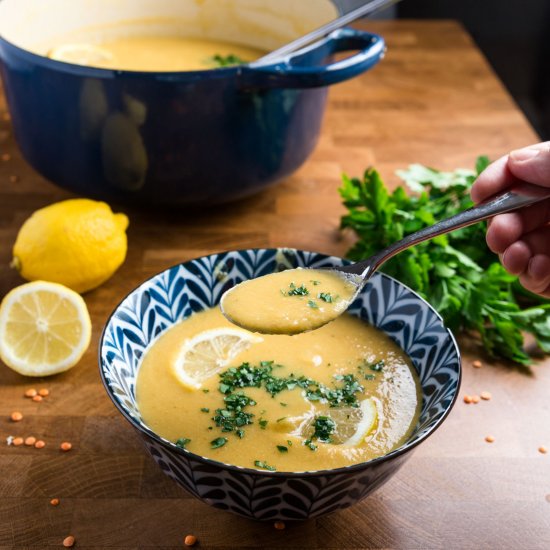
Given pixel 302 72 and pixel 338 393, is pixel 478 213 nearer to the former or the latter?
pixel 338 393

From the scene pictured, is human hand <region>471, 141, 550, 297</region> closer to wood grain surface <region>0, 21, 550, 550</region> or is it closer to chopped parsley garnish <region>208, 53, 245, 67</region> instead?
wood grain surface <region>0, 21, 550, 550</region>

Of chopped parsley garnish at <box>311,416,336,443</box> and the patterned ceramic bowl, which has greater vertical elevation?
the patterned ceramic bowl

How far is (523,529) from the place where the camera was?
1203mm

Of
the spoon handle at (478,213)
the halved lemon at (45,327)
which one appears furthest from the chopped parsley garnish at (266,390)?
the halved lemon at (45,327)

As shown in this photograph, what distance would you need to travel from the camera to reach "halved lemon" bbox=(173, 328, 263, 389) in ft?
4.27

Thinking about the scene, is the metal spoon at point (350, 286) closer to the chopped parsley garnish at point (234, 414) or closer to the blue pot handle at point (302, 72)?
the chopped parsley garnish at point (234, 414)

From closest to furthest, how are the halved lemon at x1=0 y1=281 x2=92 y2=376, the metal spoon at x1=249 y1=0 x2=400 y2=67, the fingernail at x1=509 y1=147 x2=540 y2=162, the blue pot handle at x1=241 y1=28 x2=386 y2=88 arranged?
the fingernail at x1=509 y1=147 x2=540 y2=162
the halved lemon at x1=0 y1=281 x2=92 y2=376
the blue pot handle at x1=241 y1=28 x2=386 y2=88
the metal spoon at x1=249 y1=0 x2=400 y2=67

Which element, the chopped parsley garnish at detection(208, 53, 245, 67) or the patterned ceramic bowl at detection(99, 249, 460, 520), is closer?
the patterned ceramic bowl at detection(99, 249, 460, 520)

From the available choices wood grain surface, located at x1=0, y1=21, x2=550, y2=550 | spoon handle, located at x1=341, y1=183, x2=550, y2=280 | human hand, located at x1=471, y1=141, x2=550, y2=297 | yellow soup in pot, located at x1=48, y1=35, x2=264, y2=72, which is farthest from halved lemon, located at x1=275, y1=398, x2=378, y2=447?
yellow soup in pot, located at x1=48, y1=35, x2=264, y2=72

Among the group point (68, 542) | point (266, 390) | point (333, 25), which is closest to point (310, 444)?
point (266, 390)

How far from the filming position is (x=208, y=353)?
135 centimetres

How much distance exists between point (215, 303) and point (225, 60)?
852 millimetres

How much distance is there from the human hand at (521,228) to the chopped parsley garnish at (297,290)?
1.18 feet

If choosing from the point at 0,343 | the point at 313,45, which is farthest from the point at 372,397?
the point at 313,45
